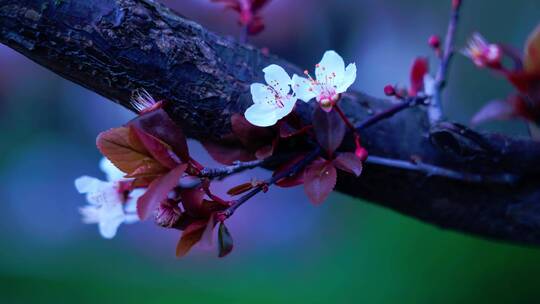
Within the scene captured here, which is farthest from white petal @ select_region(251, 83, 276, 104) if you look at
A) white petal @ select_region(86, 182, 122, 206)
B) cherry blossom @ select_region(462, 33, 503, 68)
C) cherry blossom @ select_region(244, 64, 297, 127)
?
cherry blossom @ select_region(462, 33, 503, 68)

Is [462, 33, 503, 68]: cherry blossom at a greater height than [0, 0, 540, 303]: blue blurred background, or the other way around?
[0, 0, 540, 303]: blue blurred background

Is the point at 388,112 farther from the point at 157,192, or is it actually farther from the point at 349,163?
the point at 157,192

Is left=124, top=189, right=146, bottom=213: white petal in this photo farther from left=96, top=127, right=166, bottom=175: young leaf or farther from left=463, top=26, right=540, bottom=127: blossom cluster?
left=463, top=26, right=540, bottom=127: blossom cluster

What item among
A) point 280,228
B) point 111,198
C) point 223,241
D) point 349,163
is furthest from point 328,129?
point 280,228

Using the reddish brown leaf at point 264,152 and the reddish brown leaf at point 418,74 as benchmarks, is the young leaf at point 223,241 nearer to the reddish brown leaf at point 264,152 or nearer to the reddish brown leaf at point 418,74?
the reddish brown leaf at point 264,152

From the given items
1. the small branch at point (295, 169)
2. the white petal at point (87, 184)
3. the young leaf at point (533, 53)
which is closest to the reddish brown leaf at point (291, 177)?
the small branch at point (295, 169)

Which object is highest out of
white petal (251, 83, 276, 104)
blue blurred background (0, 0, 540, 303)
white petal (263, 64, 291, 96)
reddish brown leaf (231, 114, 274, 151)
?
blue blurred background (0, 0, 540, 303)
